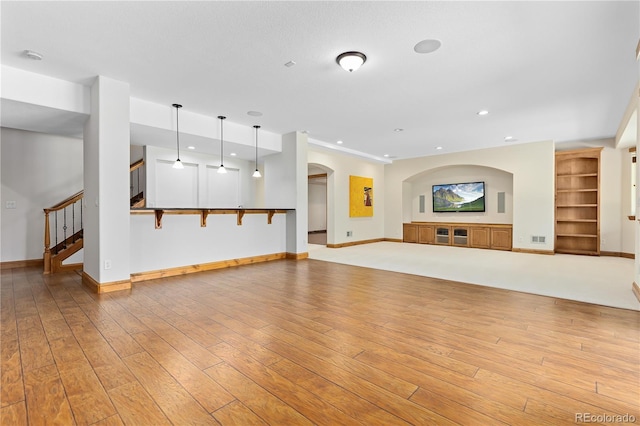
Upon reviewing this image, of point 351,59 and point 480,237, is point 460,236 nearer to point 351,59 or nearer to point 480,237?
point 480,237

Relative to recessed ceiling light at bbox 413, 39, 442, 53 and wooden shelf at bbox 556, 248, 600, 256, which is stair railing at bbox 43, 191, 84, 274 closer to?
recessed ceiling light at bbox 413, 39, 442, 53

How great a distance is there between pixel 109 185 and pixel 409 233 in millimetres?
8362

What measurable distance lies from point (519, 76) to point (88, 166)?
6.00 m

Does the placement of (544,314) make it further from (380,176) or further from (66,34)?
(380,176)

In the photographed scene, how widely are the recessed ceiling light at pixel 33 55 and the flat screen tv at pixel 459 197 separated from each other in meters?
9.49

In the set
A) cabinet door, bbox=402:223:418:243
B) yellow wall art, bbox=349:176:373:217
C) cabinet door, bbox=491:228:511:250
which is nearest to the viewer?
cabinet door, bbox=491:228:511:250

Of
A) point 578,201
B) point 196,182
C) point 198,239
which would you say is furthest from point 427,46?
point 578,201

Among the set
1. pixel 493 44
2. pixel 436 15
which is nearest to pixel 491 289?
pixel 493 44

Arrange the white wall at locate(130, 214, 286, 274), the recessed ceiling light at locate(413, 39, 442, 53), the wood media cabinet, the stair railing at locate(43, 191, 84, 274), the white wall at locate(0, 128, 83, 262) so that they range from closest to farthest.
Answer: the recessed ceiling light at locate(413, 39, 442, 53) < the white wall at locate(130, 214, 286, 274) < the white wall at locate(0, 128, 83, 262) < the stair railing at locate(43, 191, 84, 274) < the wood media cabinet

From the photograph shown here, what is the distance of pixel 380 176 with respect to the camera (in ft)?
34.8

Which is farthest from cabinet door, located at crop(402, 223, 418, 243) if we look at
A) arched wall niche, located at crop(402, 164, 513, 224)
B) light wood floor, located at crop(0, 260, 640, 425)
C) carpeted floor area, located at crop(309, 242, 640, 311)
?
light wood floor, located at crop(0, 260, 640, 425)

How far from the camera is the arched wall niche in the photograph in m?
8.63

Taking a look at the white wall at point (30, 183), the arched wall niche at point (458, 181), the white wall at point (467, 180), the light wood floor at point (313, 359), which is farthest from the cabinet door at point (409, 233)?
the white wall at point (30, 183)

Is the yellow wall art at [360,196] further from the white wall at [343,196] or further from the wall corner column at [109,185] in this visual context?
→ the wall corner column at [109,185]
